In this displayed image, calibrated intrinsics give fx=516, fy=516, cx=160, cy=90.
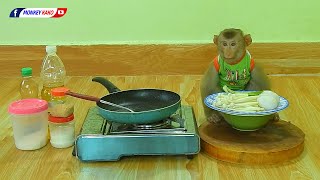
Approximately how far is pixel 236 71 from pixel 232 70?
0.01 m

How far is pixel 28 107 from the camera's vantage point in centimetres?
129

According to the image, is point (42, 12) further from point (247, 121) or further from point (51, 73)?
point (247, 121)

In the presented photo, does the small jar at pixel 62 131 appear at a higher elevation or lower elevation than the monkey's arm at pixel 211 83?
lower

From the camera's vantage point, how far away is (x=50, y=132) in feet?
4.42

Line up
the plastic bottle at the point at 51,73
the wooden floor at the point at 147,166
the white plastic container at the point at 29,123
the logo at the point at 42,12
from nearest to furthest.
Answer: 1. the wooden floor at the point at 147,166
2. the white plastic container at the point at 29,123
3. the plastic bottle at the point at 51,73
4. the logo at the point at 42,12

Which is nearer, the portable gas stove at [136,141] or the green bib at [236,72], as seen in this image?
the portable gas stove at [136,141]

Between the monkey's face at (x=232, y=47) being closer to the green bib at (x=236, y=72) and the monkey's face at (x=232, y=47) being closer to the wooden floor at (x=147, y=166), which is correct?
the green bib at (x=236, y=72)

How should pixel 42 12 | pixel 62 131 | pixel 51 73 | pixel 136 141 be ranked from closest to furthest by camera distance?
pixel 136 141, pixel 62 131, pixel 51 73, pixel 42 12

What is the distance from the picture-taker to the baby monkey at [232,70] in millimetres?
1362

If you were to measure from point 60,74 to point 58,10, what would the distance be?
60 cm

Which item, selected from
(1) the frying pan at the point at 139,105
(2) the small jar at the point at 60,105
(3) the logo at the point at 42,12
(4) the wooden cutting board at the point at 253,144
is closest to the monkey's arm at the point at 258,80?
(4) the wooden cutting board at the point at 253,144

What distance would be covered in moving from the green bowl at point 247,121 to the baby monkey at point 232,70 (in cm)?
9

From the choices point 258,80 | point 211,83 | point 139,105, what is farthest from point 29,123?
point 258,80

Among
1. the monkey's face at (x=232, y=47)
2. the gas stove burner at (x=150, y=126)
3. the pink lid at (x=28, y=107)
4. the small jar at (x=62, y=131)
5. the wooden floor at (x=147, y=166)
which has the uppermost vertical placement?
the monkey's face at (x=232, y=47)
